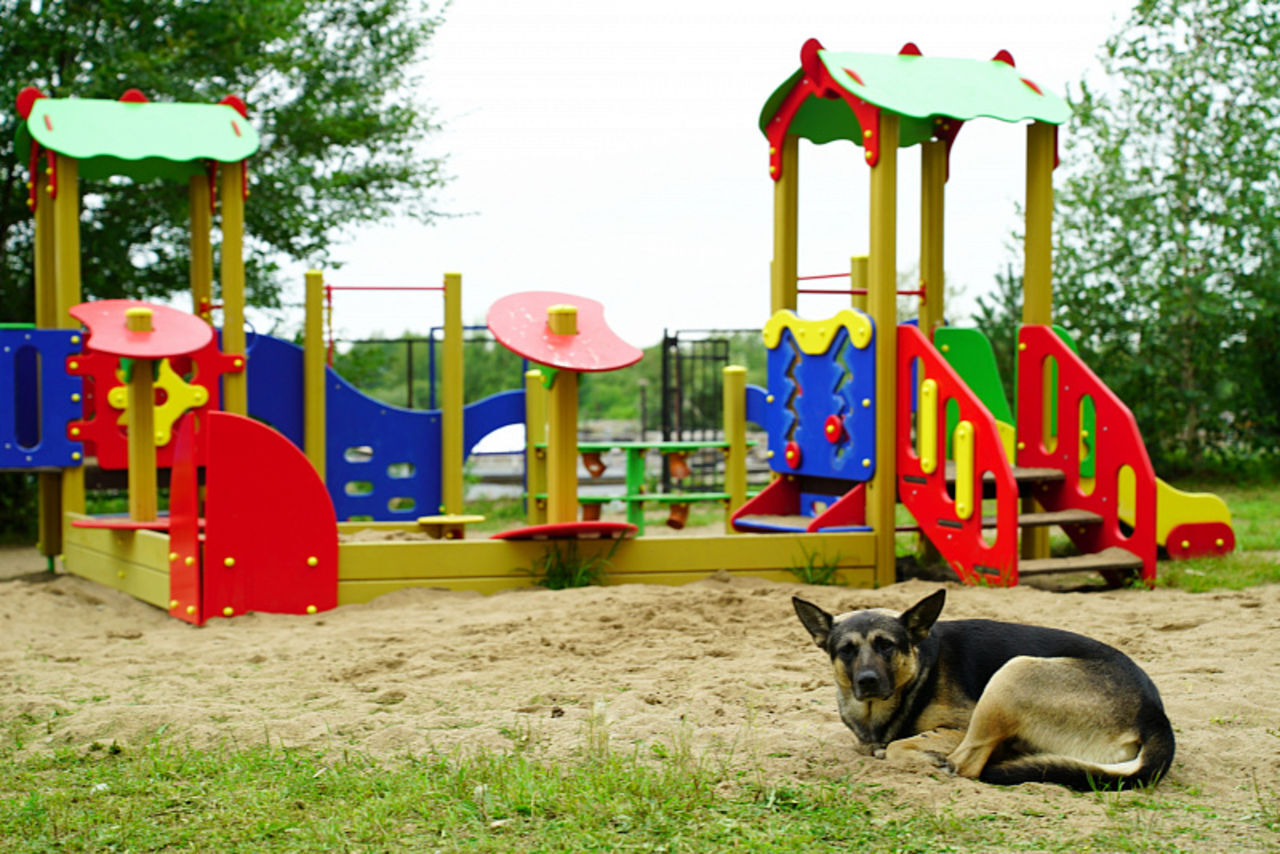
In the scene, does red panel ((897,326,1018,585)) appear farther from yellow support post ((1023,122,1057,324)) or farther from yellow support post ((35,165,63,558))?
yellow support post ((35,165,63,558))

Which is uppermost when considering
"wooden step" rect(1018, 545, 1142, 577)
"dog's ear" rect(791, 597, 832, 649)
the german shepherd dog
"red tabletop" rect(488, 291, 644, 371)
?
"red tabletop" rect(488, 291, 644, 371)

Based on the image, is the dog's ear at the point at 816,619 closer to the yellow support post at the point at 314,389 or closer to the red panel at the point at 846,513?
the red panel at the point at 846,513

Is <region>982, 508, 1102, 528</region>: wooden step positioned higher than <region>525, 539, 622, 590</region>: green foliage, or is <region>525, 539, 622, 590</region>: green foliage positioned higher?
<region>982, 508, 1102, 528</region>: wooden step

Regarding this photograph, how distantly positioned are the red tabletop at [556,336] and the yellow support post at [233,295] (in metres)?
2.69

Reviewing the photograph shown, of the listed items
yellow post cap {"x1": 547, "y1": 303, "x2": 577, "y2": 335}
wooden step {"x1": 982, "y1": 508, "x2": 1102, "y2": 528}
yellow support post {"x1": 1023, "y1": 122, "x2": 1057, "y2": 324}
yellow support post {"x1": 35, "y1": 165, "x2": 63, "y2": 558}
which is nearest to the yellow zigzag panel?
yellow support post {"x1": 1023, "y1": 122, "x2": 1057, "y2": 324}

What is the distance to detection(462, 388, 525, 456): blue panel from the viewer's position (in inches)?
435

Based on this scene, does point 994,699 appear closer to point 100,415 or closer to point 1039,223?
point 1039,223

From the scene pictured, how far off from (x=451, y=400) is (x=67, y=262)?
118 inches

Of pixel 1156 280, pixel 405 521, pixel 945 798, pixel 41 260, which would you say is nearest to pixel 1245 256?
pixel 1156 280

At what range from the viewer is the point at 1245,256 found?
16.5m

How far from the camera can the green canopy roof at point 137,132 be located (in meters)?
9.37

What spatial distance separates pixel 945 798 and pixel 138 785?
232 centimetres

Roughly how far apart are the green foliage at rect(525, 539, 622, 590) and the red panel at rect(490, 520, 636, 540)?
0.21 ft

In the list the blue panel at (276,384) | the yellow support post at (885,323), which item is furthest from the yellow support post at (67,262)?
the yellow support post at (885,323)
